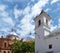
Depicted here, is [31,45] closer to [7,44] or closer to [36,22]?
[36,22]

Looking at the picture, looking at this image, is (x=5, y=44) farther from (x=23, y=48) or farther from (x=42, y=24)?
(x=42, y=24)

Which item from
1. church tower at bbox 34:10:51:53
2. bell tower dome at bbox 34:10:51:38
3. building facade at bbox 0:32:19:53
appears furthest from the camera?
building facade at bbox 0:32:19:53

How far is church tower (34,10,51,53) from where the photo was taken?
4381 centimetres

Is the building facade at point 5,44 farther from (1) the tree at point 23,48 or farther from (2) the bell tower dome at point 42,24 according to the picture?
(2) the bell tower dome at point 42,24

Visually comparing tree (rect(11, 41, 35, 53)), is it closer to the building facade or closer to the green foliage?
the green foliage

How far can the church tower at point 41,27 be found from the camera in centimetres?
4381

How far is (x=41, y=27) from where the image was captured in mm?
44344

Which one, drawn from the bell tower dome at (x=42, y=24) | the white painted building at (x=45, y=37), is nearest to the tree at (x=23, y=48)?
the white painted building at (x=45, y=37)

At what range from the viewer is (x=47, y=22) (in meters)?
46.0

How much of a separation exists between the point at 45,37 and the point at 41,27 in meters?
3.07

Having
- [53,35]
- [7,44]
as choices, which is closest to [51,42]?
[53,35]

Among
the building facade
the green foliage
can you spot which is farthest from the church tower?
the building facade

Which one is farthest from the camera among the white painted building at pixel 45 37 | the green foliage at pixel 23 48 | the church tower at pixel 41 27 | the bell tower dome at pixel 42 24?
the green foliage at pixel 23 48

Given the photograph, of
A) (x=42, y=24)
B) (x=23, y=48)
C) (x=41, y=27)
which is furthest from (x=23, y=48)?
(x=42, y=24)
